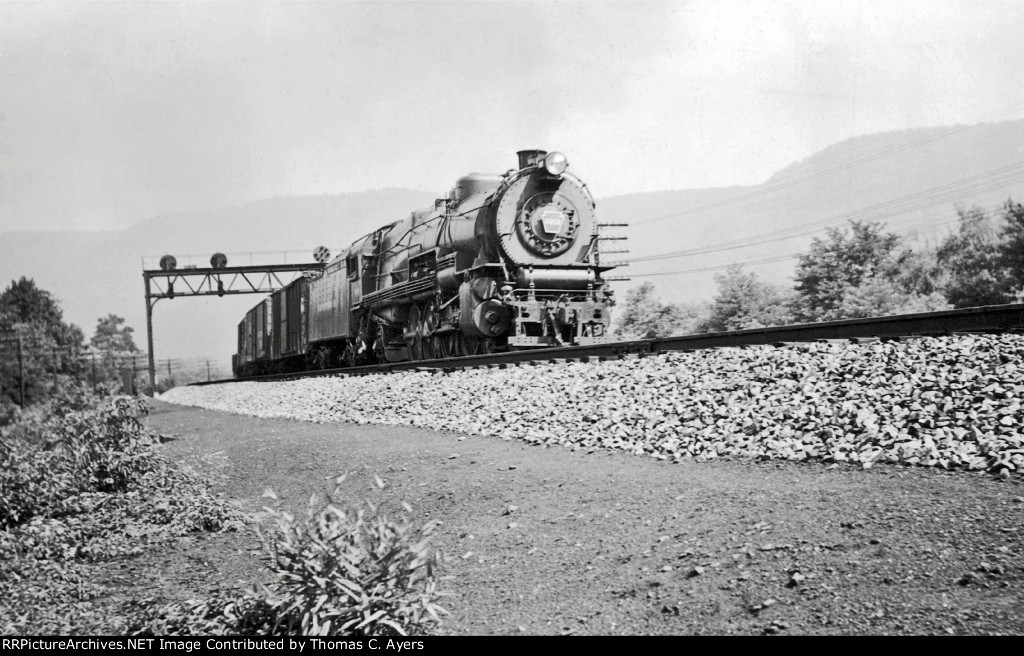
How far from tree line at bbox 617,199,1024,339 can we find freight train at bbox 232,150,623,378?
13.4 m

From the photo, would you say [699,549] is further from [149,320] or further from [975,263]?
[149,320]

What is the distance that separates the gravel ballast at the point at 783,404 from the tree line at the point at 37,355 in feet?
28.5

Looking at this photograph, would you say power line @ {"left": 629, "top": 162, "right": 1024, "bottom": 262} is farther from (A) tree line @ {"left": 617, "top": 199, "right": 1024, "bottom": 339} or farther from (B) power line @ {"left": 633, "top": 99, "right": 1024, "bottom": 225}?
(A) tree line @ {"left": 617, "top": 199, "right": 1024, "bottom": 339}

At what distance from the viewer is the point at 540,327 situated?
15.2m

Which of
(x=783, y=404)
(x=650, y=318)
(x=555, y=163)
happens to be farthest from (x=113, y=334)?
(x=783, y=404)

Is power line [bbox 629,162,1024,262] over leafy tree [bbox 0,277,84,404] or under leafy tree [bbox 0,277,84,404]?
over

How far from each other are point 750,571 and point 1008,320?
5385 mm

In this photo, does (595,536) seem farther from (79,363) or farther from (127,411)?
(79,363)

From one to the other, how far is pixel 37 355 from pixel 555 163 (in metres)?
41.4

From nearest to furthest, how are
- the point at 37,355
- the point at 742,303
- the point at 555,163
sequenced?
the point at 555,163 → the point at 742,303 → the point at 37,355

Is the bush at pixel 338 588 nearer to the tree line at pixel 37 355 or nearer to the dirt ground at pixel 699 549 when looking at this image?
the dirt ground at pixel 699 549

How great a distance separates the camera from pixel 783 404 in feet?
21.5

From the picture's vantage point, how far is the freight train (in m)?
15.2

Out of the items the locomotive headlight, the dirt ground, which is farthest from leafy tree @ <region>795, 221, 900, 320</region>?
the dirt ground
